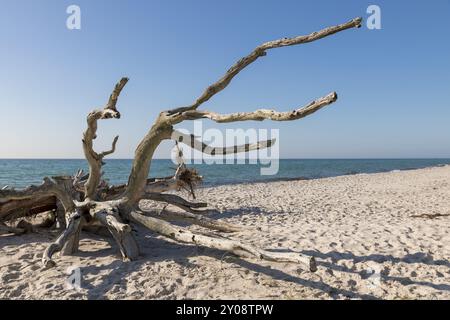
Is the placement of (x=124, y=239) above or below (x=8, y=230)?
above

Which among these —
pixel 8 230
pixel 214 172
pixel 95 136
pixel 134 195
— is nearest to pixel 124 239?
pixel 134 195

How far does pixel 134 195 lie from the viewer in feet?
18.3

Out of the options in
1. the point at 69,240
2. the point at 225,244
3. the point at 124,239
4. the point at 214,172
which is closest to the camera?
the point at 225,244

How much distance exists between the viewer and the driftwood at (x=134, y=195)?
3760 mm

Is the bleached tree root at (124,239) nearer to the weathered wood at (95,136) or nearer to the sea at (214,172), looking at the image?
the weathered wood at (95,136)

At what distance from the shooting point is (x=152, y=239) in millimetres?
6051

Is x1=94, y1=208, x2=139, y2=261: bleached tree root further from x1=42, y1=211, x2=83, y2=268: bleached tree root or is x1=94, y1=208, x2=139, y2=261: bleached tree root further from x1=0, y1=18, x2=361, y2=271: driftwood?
x1=42, y1=211, x2=83, y2=268: bleached tree root

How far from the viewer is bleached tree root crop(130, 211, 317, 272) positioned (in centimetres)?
353

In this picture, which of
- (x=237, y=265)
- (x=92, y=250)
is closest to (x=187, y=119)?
(x=237, y=265)

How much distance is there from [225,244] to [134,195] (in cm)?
204
